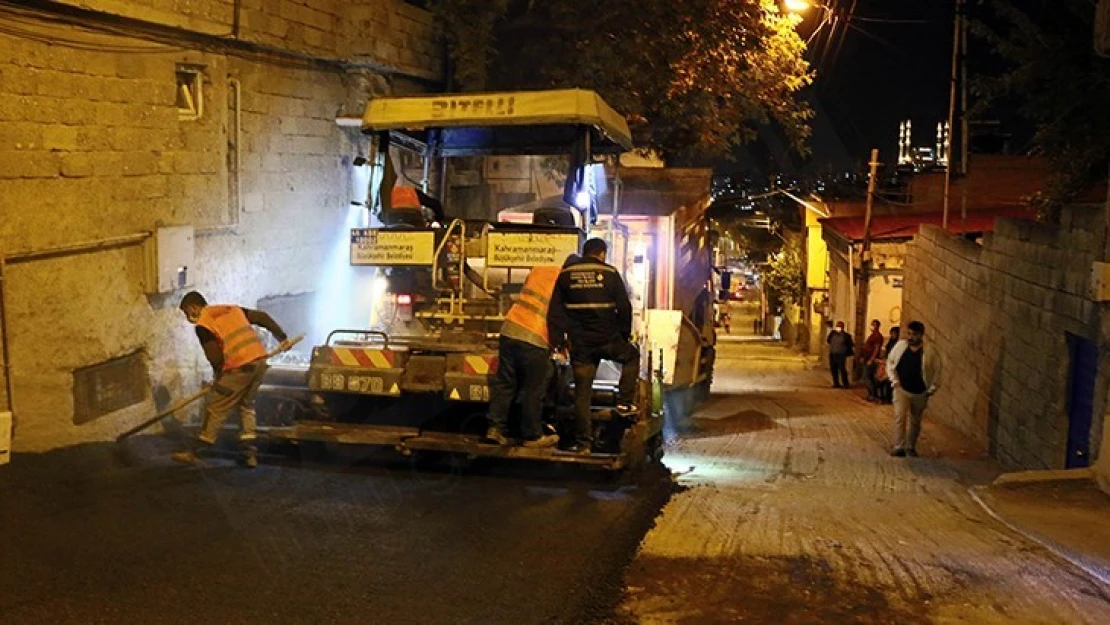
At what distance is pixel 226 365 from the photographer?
320 inches

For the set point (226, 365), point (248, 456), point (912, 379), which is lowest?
point (248, 456)

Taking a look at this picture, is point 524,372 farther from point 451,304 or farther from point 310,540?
point 310,540

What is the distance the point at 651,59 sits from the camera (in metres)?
15.7

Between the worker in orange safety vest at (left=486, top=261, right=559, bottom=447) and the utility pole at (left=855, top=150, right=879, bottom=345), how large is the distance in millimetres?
18788

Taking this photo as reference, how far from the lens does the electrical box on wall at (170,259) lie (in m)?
8.98

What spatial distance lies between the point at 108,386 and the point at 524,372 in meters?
3.61

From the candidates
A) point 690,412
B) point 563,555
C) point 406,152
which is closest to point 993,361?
point 690,412

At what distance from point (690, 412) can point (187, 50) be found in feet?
30.7

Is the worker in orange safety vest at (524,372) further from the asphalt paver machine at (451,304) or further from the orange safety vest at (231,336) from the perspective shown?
the orange safety vest at (231,336)

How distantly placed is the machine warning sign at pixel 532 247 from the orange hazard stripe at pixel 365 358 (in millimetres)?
1335

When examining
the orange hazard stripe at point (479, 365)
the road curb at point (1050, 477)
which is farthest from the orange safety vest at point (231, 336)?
the road curb at point (1050, 477)

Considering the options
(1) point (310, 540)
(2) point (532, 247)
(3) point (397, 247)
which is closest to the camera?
(1) point (310, 540)

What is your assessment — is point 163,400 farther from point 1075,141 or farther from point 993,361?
point 1075,141

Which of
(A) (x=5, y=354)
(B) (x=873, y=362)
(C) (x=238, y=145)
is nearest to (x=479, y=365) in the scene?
(A) (x=5, y=354)
